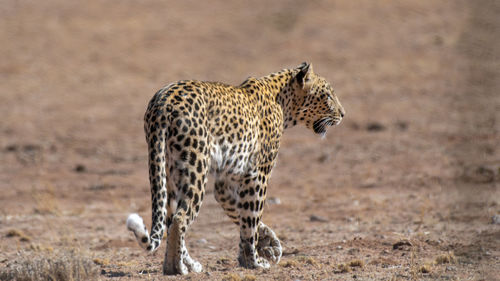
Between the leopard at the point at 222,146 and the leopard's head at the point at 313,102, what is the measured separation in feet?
0.04

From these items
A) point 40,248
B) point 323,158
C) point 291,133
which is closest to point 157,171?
point 40,248

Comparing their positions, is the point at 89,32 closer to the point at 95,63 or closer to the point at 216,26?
the point at 95,63

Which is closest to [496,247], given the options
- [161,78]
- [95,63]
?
[161,78]

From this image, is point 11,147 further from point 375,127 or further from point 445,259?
point 445,259

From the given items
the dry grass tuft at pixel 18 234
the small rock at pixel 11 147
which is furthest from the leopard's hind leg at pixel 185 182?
the small rock at pixel 11 147

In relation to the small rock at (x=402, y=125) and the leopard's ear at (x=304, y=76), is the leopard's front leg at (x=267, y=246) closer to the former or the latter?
the leopard's ear at (x=304, y=76)

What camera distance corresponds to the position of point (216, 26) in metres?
28.6

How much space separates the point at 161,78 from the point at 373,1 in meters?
10.7

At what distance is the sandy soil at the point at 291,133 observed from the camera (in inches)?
305

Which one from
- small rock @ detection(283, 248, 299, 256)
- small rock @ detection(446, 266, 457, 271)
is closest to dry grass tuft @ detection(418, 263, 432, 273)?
small rock @ detection(446, 266, 457, 271)

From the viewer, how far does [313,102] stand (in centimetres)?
870

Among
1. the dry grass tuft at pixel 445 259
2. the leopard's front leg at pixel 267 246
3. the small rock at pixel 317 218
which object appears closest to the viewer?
the dry grass tuft at pixel 445 259

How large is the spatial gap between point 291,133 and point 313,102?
37.2ft

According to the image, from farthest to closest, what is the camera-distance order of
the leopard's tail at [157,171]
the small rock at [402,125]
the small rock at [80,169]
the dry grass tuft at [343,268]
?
the small rock at [402,125] < the small rock at [80,169] < the dry grass tuft at [343,268] < the leopard's tail at [157,171]
